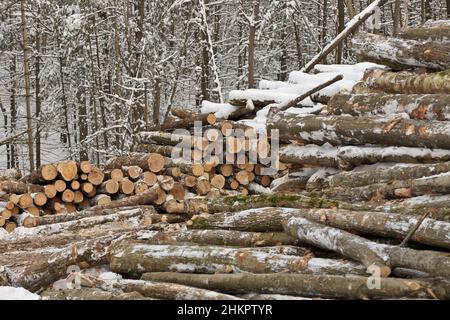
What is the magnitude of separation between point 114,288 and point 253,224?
1.50m

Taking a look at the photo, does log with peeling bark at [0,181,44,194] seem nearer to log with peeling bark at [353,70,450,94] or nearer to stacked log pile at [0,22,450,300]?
stacked log pile at [0,22,450,300]

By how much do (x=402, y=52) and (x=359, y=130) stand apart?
5.27ft

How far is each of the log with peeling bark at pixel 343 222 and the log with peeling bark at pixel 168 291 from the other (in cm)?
126

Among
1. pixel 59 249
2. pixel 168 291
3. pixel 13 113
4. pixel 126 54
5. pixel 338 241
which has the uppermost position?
pixel 126 54

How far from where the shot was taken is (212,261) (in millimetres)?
5188

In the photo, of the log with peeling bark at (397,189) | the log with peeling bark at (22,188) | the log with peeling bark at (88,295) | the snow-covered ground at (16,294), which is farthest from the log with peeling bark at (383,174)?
the log with peeling bark at (22,188)

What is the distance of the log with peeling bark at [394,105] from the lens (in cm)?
691

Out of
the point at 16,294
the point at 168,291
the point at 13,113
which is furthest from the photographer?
the point at 13,113

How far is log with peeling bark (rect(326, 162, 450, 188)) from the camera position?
623cm

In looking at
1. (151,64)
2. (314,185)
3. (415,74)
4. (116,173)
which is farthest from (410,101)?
(151,64)

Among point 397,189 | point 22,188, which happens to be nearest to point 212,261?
point 397,189

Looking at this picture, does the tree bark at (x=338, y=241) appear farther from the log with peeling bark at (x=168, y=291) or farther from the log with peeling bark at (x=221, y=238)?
the log with peeling bark at (x=168, y=291)

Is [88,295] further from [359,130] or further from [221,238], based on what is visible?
[359,130]
